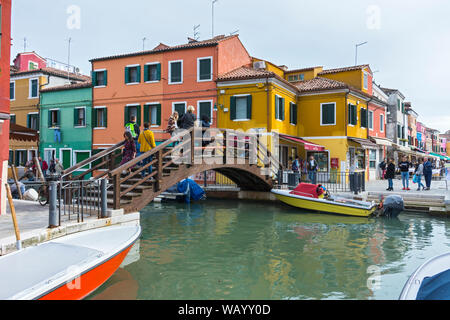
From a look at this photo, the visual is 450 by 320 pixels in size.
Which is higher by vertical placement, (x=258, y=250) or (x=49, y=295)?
(x=49, y=295)

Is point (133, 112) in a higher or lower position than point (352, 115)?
higher

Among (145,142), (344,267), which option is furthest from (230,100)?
(344,267)

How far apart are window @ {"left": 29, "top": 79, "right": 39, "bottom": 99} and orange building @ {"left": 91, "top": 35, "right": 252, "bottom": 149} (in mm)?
5588

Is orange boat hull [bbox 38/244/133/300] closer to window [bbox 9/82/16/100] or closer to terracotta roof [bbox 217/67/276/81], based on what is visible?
terracotta roof [bbox 217/67/276/81]

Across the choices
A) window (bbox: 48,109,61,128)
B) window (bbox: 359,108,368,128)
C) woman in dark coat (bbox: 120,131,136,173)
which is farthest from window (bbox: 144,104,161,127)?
window (bbox: 359,108,368,128)

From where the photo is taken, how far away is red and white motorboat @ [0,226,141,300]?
3.86 metres

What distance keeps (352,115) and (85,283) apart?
19.9 metres

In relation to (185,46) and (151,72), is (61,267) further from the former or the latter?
(151,72)

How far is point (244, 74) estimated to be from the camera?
19.5 m

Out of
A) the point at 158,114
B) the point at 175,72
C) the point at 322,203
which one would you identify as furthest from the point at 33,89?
the point at 322,203

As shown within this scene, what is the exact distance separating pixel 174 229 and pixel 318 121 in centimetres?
1377

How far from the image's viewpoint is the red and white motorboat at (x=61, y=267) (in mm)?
3855
